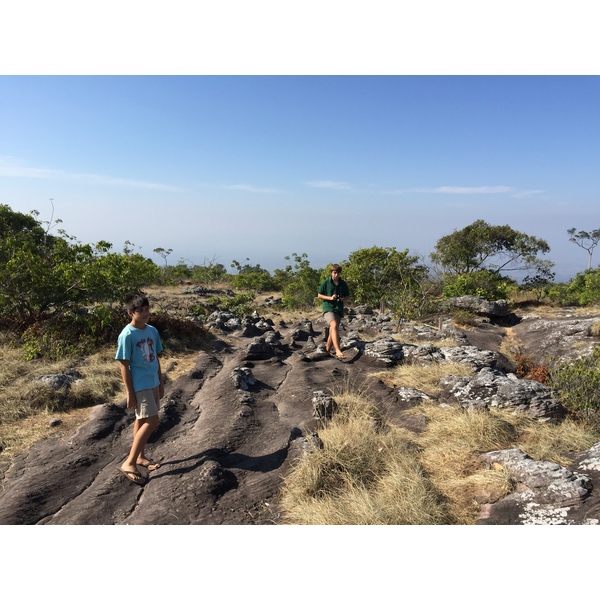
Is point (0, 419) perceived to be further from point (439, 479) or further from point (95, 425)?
point (439, 479)

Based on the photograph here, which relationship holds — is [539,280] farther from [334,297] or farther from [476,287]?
[334,297]

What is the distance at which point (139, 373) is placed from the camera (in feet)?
14.9

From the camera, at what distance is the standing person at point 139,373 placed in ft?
14.6

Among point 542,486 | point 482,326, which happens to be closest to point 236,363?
point 542,486

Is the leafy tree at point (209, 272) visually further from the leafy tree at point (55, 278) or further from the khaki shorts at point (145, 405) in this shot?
the khaki shorts at point (145, 405)

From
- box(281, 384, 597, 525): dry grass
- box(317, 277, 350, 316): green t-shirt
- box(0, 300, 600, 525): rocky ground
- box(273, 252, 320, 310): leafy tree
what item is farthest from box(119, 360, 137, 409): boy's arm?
box(273, 252, 320, 310): leafy tree

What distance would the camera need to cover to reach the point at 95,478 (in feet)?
15.3

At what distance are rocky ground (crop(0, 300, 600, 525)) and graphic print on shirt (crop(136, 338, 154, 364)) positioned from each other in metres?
1.36

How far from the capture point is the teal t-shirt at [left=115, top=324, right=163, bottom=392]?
439 cm

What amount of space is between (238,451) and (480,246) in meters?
31.2

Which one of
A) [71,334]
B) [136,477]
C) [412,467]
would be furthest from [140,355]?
[71,334]

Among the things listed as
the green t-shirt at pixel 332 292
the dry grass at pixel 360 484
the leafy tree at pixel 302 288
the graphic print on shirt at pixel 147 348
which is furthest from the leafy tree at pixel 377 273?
the graphic print on shirt at pixel 147 348

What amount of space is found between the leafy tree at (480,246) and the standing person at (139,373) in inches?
1124

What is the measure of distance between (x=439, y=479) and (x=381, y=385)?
3.26 m
